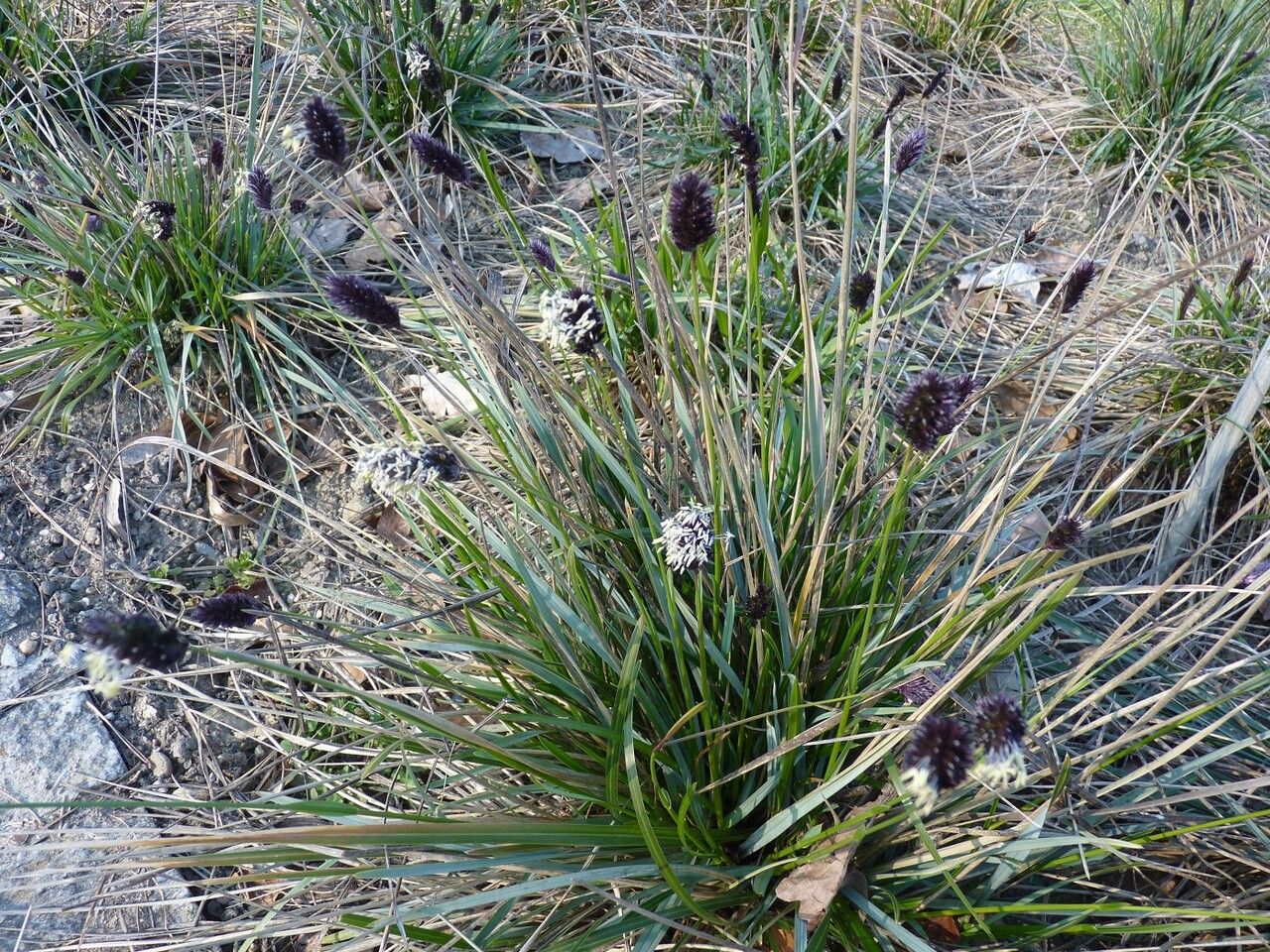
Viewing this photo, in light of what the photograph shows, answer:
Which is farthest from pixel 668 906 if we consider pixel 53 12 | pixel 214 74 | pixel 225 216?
pixel 53 12

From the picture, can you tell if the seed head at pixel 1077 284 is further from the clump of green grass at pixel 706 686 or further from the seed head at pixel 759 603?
the seed head at pixel 759 603

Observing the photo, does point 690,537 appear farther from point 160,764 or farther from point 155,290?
point 155,290

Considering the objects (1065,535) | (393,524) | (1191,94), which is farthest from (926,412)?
(1191,94)

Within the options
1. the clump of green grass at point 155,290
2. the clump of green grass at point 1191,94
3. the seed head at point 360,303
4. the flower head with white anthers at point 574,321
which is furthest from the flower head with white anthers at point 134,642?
the clump of green grass at point 1191,94

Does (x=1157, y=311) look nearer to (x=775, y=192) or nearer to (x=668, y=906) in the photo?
(x=775, y=192)

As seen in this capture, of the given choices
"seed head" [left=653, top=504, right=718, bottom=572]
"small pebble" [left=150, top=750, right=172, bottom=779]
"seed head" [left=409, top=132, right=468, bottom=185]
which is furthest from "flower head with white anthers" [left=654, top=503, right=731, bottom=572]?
"small pebble" [left=150, top=750, right=172, bottom=779]

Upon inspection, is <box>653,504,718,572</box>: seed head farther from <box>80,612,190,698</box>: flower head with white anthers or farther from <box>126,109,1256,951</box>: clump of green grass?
<box>80,612,190,698</box>: flower head with white anthers
